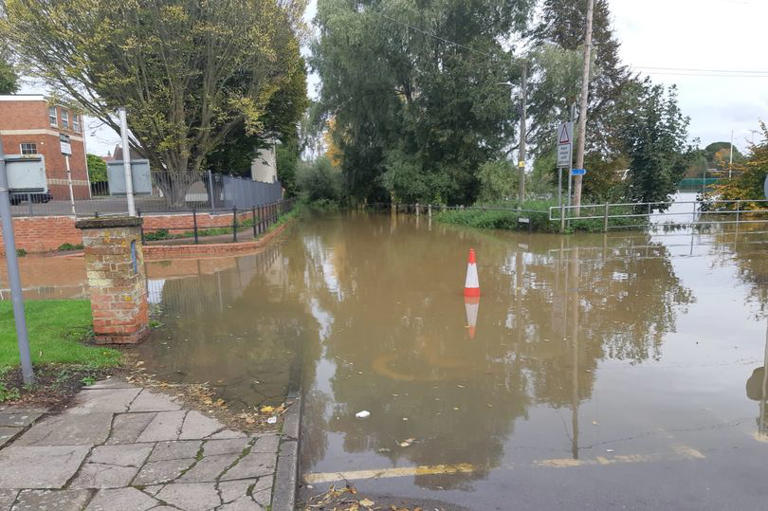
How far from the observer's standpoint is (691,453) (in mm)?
3773

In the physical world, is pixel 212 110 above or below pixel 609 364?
above

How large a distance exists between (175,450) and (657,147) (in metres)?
22.7

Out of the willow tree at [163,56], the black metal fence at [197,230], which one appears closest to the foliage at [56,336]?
the black metal fence at [197,230]

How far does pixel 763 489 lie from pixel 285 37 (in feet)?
65.3

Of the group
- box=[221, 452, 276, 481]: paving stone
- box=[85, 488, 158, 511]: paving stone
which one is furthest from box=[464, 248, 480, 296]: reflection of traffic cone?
box=[85, 488, 158, 511]: paving stone

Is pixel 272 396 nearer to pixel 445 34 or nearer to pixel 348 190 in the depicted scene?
pixel 445 34

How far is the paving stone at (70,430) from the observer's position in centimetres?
376

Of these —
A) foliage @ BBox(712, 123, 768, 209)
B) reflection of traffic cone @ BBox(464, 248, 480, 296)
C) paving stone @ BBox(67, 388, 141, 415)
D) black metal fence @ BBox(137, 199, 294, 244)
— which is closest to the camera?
paving stone @ BBox(67, 388, 141, 415)

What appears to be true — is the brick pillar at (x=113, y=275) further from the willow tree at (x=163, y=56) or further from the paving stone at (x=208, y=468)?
the willow tree at (x=163, y=56)

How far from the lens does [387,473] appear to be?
357 centimetres

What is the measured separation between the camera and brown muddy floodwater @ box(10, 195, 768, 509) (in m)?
3.50

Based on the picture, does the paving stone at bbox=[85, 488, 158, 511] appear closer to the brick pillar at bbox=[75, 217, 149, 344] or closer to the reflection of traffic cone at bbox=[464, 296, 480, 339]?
the brick pillar at bbox=[75, 217, 149, 344]

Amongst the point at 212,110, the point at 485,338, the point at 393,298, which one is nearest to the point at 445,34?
the point at 212,110

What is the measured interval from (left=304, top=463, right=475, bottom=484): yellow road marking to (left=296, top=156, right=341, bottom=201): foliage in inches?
1732
